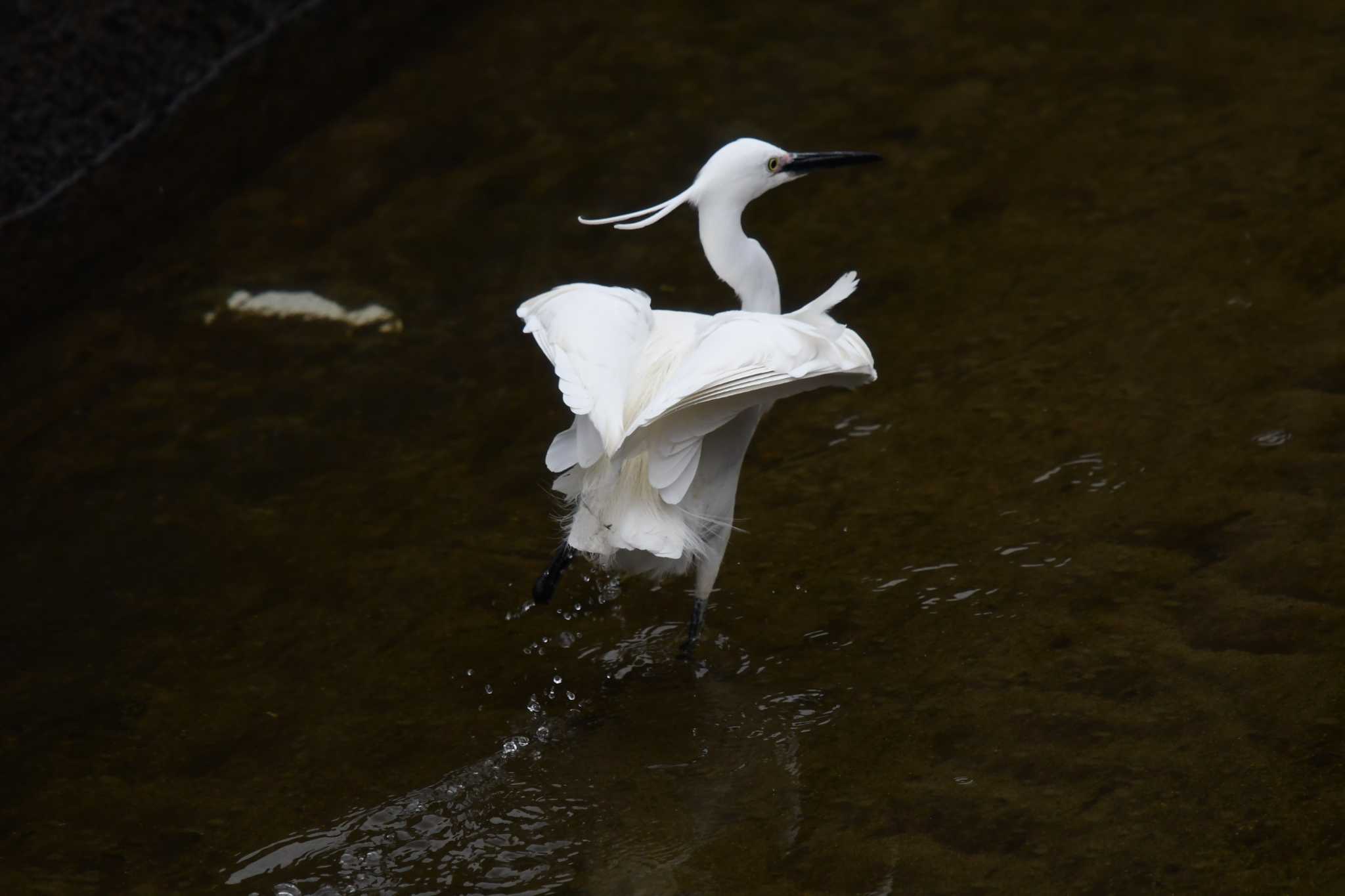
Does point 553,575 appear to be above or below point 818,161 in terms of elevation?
below

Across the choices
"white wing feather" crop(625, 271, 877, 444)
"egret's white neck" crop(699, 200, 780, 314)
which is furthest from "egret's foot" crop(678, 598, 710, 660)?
"egret's white neck" crop(699, 200, 780, 314)

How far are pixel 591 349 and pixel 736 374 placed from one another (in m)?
0.42

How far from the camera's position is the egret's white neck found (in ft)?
11.5

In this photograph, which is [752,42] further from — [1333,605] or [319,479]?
[1333,605]

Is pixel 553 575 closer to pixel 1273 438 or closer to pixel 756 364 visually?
pixel 756 364

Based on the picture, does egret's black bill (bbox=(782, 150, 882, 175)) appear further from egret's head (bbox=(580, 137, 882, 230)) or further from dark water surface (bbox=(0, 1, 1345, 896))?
dark water surface (bbox=(0, 1, 1345, 896))

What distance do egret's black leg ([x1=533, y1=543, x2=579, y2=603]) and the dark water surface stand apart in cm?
19

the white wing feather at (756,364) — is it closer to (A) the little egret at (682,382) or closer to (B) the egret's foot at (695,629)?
(A) the little egret at (682,382)

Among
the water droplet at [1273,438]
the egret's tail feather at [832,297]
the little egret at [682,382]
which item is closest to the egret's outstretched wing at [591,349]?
the little egret at [682,382]

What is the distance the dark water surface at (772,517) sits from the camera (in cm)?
296

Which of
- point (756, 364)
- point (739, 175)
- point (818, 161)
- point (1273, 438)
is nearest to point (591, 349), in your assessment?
point (756, 364)

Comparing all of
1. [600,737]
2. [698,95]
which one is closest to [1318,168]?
[698,95]

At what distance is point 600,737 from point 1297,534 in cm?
162

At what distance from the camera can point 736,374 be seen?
290 cm
